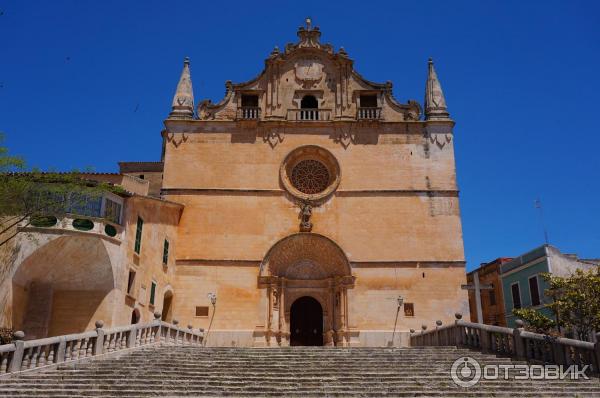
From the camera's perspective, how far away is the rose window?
2477cm

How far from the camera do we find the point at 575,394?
1022 cm

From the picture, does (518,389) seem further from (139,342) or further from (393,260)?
(393,260)

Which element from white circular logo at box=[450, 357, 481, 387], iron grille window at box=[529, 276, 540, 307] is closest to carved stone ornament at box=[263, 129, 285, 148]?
white circular logo at box=[450, 357, 481, 387]

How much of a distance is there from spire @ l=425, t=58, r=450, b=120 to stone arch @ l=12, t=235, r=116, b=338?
1580cm

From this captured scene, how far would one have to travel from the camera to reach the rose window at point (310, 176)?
24766 mm

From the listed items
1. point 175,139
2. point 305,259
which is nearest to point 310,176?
point 305,259

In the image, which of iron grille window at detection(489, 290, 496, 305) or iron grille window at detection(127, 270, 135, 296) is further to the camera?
iron grille window at detection(489, 290, 496, 305)

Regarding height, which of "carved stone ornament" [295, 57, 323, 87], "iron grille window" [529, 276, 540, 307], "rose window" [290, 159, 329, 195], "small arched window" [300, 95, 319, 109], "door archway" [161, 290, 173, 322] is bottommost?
"door archway" [161, 290, 173, 322]

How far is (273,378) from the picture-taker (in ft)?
36.7

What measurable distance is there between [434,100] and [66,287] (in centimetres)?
1799

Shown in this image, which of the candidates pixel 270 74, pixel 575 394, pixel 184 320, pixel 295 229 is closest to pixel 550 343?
pixel 575 394

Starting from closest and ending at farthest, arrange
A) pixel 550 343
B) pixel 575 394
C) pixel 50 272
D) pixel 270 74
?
pixel 575 394 < pixel 550 343 < pixel 50 272 < pixel 270 74

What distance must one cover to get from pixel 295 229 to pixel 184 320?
607cm

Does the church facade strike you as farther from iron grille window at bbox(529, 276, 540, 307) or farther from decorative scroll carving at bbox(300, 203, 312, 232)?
iron grille window at bbox(529, 276, 540, 307)
